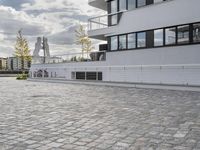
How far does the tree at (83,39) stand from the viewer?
129 ft

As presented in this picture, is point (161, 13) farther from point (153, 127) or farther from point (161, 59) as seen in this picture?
point (153, 127)

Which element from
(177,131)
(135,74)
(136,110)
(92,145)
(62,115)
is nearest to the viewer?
(92,145)

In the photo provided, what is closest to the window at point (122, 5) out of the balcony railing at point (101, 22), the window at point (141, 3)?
the balcony railing at point (101, 22)

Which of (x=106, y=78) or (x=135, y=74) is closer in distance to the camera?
(x=135, y=74)

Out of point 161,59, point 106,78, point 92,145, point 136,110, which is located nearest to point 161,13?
point 161,59

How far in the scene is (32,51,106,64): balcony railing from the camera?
2248 cm

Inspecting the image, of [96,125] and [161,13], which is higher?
[161,13]

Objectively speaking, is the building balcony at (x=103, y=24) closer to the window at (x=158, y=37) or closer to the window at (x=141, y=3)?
the window at (x=141, y=3)

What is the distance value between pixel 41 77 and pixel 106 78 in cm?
1069

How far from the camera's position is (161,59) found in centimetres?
1720

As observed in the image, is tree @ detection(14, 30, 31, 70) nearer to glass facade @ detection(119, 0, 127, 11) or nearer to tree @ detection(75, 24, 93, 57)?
tree @ detection(75, 24, 93, 57)

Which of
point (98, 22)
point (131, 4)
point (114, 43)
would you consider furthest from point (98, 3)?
point (114, 43)

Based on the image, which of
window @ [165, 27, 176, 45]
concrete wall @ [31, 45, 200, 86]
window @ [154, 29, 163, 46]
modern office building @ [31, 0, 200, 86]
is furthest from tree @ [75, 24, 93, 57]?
window @ [165, 27, 176, 45]

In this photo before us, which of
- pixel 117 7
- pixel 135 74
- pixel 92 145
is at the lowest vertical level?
pixel 92 145
